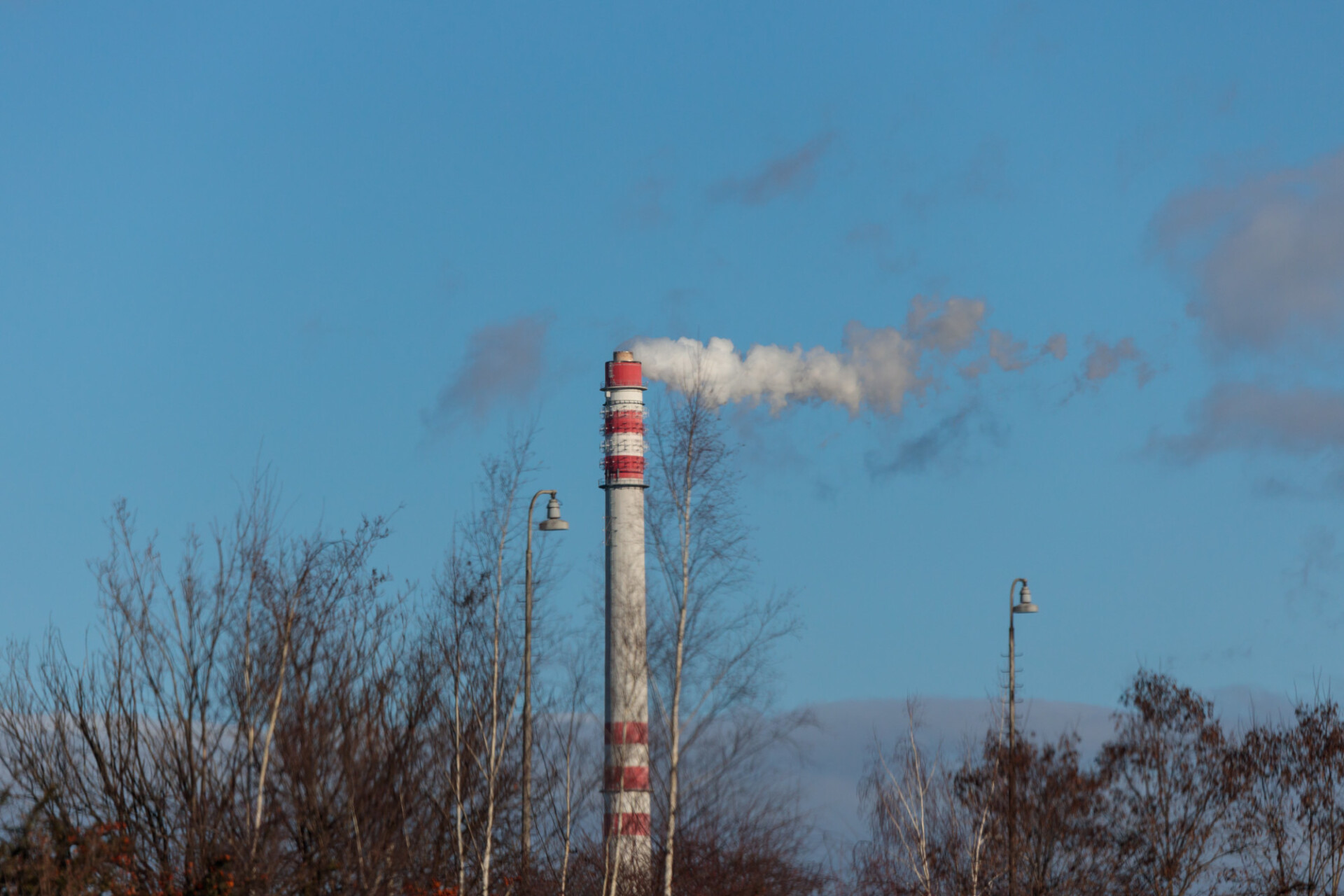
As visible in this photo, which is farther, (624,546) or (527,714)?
(624,546)

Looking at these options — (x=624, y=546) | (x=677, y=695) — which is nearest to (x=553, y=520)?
(x=677, y=695)

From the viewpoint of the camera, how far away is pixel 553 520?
32062 millimetres

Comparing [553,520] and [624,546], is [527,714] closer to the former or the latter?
[553,520]

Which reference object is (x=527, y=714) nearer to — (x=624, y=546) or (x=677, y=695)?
(x=677, y=695)

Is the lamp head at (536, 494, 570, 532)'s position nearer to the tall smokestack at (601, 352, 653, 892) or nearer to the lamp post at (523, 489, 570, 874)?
the lamp post at (523, 489, 570, 874)

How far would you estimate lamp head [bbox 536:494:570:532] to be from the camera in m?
32.0

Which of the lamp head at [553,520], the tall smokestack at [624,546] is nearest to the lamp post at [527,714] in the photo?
the lamp head at [553,520]

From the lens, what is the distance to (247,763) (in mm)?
27562

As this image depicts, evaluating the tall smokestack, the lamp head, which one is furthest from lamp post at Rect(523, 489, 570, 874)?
the tall smokestack

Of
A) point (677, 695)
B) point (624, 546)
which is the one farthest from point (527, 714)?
point (624, 546)

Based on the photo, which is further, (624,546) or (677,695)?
(624,546)

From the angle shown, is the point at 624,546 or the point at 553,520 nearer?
the point at 553,520

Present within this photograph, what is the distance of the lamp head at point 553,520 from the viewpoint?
105 feet

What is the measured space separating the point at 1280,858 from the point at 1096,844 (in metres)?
4.62
